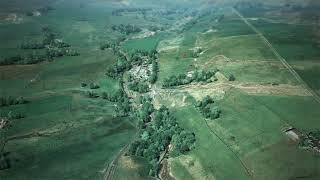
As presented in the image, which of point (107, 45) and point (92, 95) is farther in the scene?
point (107, 45)

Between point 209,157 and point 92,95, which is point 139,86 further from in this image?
point 209,157

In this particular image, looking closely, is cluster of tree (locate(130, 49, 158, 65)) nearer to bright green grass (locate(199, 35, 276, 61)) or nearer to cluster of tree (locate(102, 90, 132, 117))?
bright green grass (locate(199, 35, 276, 61))

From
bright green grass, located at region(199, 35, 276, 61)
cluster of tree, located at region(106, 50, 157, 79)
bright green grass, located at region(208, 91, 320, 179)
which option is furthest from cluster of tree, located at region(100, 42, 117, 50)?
bright green grass, located at region(208, 91, 320, 179)

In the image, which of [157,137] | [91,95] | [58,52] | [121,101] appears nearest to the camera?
[157,137]

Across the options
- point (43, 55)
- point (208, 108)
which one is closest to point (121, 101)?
point (208, 108)

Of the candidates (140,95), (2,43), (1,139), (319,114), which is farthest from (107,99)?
(2,43)

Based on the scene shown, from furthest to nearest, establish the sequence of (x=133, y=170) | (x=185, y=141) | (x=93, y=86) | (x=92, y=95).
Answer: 1. (x=93, y=86)
2. (x=92, y=95)
3. (x=185, y=141)
4. (x=133, y=170)

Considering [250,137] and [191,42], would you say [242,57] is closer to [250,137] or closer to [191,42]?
[191,42]
